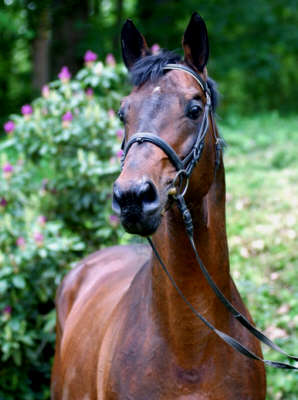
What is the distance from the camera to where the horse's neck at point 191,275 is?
227 centimetres

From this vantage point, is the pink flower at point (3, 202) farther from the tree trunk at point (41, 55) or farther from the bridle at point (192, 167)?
the tree trunk at point (41, 55)

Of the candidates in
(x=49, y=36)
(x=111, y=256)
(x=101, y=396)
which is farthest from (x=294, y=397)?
(x=49, y=36)

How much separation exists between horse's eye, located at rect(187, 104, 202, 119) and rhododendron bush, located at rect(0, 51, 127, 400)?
2.66 meters

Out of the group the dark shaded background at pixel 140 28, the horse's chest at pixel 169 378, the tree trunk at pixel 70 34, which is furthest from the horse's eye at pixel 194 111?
the tree trunk at pixel 70 34

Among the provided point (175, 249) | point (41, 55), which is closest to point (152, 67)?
point (175, 249)

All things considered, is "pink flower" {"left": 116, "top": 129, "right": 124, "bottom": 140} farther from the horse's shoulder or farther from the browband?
the browband

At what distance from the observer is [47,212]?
527 centimetres

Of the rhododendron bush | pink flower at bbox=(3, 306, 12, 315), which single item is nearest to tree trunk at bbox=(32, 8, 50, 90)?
the rhododendron bush

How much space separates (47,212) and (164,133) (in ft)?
11.3

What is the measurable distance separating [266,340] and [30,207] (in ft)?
10.9

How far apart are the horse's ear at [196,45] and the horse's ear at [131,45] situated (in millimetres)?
270

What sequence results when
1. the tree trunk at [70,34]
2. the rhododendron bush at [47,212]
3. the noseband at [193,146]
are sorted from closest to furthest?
the noseband at [193,146] → the rhododendron bush at [47,212] → the tree trunk at [70,34]

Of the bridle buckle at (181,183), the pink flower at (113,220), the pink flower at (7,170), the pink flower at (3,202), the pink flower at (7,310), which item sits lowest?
the pink flower at (7,310)

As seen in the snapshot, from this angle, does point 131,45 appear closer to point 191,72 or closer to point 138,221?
point 191,72
